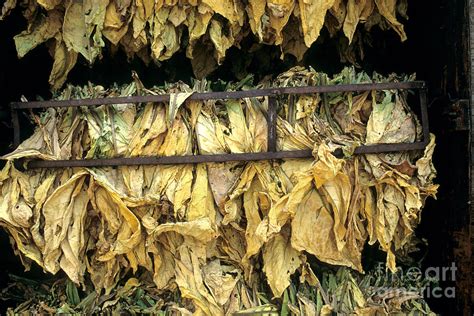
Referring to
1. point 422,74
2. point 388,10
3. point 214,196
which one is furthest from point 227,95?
point 422,74

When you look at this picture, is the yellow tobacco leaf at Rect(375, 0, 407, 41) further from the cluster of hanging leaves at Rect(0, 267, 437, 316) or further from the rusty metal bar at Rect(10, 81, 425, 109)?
the cluster of hanging leaves at Rect(0, 267, 437, 316)

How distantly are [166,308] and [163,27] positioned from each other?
80cm

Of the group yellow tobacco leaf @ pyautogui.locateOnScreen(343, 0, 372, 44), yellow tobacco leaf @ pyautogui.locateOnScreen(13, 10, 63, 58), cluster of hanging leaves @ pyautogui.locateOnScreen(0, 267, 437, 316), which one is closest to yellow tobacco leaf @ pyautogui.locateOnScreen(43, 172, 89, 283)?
cluster of hanging leaves @ pyautogui.locateOnScreen(0, 267, 437, 316)

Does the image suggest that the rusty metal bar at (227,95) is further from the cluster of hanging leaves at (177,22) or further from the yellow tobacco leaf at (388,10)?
the yellow tobacco leaf at (388,10)

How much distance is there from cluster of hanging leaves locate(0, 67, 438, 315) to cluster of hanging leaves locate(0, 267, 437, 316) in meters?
0.04

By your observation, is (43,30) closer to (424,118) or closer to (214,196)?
(214,196)

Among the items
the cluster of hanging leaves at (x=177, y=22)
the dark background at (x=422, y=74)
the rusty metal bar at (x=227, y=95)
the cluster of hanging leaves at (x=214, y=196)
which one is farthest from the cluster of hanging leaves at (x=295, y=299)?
the cluster of hanging leaves at (x=177, y=22)

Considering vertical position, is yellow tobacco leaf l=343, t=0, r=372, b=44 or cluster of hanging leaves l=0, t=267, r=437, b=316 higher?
yellow tobacco leaf l=343, t=0, r=372, b=44

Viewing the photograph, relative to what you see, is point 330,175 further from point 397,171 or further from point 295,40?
point 295,40

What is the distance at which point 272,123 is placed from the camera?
147 cm

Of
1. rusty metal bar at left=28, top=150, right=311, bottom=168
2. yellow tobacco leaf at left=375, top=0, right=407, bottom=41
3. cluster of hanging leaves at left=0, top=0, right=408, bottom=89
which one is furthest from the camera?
yellow tobacco leaf at left=375, top=0, right=407, bottom=41

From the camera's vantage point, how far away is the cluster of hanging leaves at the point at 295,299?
4.96 ft

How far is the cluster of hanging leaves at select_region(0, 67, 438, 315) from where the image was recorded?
4.79ft

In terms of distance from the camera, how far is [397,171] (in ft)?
4.80
